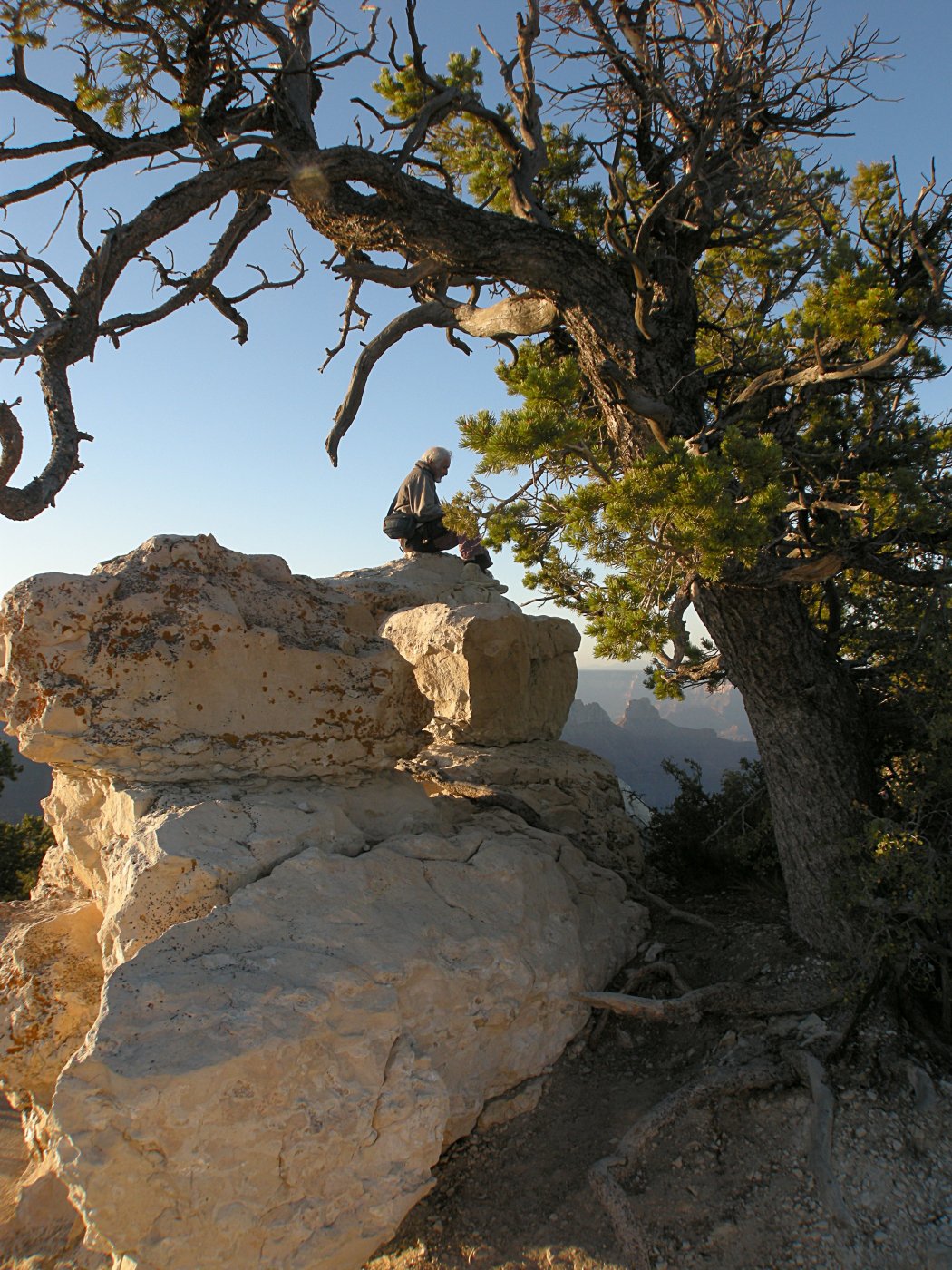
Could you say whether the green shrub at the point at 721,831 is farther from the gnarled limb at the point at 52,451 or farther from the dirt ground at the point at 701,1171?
the gnarled limb at the point at 52,451

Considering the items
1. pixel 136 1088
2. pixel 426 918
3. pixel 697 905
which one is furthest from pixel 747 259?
pixel 136 1088

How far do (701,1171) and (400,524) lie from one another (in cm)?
633

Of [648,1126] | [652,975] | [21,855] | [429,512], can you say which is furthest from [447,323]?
[21,855]

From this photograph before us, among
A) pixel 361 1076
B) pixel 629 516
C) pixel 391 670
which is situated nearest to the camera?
pixel 361 1076

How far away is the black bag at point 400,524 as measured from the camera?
8.72 meters

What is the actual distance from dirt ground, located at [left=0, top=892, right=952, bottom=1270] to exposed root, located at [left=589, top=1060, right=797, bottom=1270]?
0.02m

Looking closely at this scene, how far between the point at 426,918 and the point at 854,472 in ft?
13.4

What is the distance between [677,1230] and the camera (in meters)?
3.80

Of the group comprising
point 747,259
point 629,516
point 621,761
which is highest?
point 747,259

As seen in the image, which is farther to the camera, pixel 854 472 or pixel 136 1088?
pixel 854 472

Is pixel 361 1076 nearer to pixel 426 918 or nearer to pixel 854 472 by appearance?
pixel 426 918

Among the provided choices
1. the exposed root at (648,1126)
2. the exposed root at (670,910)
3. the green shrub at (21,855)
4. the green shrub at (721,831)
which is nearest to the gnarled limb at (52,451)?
the exposed root at (648,1126)

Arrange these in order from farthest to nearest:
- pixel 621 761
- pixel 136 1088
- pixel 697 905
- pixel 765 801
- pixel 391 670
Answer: pixel 621 761, pixel 765 801, pixel 697 905, pixel 391 670, pixel 136 1088

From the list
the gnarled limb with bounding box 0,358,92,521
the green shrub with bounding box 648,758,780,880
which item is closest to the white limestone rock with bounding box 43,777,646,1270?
the gnarled limb with bounding box 0,358,92,521
